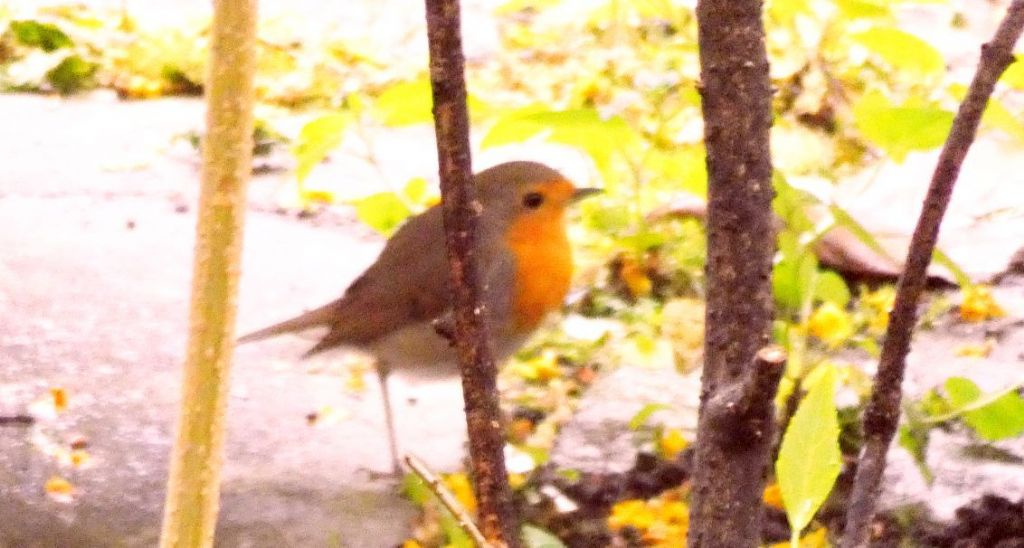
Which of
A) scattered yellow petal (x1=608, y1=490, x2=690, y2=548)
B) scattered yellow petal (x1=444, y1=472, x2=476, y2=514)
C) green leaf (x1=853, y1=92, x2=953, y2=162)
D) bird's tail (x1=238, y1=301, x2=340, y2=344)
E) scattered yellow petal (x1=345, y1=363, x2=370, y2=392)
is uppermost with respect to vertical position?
green leaf (x1=853, y1=92, x2=953, y2=162)

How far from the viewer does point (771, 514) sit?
4.78ft

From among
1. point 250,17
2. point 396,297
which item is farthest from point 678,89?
point 250,17

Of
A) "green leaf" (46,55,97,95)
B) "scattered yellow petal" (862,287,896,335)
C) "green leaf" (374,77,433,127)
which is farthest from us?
"green leaf" (46,55,97,95)

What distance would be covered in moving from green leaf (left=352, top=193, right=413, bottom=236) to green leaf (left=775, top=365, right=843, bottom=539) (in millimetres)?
1521

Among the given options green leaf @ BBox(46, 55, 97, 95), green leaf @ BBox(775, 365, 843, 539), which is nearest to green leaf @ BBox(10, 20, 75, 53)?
green leaf @ BBox(46, 55, 97, 95)

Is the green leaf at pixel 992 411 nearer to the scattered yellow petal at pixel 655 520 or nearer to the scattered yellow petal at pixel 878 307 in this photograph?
the scattered yellow petal at pixel 655 520

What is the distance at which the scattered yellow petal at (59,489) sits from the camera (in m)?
1.46

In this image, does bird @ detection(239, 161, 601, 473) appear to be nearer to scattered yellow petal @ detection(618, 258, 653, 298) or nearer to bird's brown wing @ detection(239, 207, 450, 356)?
bird's brown wing @ detection(239, 207, 450, 356)

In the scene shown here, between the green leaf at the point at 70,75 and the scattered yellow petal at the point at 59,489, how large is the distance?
236 centimetres

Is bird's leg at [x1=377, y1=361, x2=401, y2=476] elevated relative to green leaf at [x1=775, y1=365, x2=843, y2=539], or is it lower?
lower

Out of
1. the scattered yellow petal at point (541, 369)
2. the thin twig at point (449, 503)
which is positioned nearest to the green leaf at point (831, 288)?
the scattered yellow petal at point (541, 369)

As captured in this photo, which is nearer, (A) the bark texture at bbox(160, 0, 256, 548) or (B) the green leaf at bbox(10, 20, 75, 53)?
(A) the bark texture at bbox(160, 0, 256, 548)

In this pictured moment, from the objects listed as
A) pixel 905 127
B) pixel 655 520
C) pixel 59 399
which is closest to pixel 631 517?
pixel 655 520

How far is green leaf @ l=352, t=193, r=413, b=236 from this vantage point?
2143 mm
